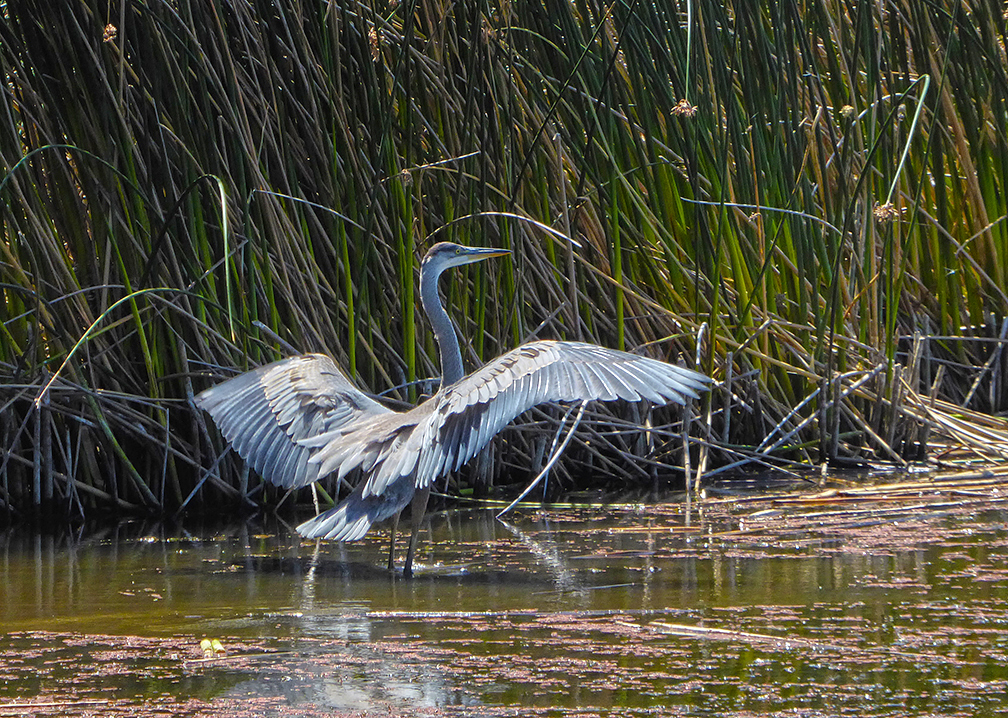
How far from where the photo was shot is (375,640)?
315 cm

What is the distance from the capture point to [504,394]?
3.82m

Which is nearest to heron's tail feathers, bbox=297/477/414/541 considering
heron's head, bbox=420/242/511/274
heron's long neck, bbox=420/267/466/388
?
heron's long neck, bbox=420/267/466/388

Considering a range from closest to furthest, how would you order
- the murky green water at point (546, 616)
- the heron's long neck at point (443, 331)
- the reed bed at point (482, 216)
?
the murky green water at point (546, 616), the heron's long neck at point (443, 331), the reed bed at point (482, 216)

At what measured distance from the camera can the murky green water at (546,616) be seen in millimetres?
2637

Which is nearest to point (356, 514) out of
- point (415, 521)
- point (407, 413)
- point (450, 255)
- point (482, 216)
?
point (415, 521)

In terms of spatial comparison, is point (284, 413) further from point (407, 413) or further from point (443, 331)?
point (443, 331)

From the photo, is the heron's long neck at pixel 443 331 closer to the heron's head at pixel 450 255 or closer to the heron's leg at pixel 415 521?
the heron's head at pixel 450 255

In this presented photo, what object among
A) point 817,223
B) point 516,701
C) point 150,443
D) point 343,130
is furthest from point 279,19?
point 516,701

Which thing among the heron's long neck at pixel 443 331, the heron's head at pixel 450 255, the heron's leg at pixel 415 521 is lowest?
the heron's leg at pixel 415 521

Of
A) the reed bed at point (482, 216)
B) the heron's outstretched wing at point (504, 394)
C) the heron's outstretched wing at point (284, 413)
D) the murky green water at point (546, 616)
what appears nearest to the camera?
the murky green water at point (546, 616)

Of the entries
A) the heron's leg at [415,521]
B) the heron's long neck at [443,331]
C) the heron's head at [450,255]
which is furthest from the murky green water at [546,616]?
the heron's head at [450,255]

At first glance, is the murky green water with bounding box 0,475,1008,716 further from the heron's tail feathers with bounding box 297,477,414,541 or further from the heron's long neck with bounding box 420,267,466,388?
the heron's long neck with bounding box 420,267,466,388

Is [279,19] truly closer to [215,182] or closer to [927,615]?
[215,182]

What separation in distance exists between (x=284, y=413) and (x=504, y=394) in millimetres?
885
